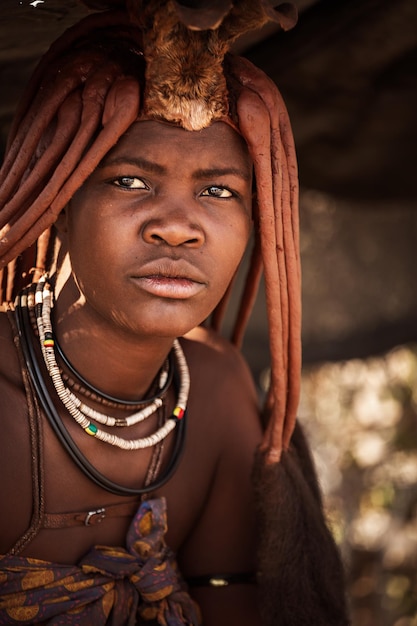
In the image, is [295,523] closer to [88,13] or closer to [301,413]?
[88,13]

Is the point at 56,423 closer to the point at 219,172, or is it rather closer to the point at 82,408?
the point at 82,408

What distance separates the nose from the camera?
1476 mm

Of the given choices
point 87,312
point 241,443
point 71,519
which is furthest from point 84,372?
point 241,443

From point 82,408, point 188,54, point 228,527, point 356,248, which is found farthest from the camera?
point 356,248

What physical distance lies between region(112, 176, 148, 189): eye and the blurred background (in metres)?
0.33

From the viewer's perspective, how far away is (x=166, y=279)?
1.51 metres

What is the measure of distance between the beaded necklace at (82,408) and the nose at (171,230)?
1.03 feet

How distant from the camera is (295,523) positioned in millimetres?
1814

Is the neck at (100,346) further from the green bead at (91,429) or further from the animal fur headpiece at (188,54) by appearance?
the animal fur headpiece at (188,54)

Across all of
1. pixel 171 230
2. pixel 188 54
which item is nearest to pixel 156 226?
pixel 171 230

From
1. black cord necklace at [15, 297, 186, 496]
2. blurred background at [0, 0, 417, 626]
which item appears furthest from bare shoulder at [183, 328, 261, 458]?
blurred background at [0, 0, 417, 626]

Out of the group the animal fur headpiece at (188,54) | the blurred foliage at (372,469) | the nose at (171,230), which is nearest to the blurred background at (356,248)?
the blurred foliage at (372,469)

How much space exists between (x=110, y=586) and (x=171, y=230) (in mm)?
739

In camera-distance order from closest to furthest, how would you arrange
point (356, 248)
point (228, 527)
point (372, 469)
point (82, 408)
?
point (82, 408) < point (228, 527) < point (356, 248) < point (372, 469)
